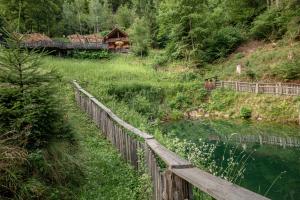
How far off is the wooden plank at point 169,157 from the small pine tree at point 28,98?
185cm

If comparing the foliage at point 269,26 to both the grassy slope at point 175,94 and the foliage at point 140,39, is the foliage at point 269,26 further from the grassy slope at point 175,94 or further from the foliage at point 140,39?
the foliage at point 140,39

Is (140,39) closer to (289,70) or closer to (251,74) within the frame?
(251,74)

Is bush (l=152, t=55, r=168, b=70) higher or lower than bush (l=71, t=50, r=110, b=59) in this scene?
lower

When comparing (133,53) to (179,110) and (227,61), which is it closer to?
(227,61)

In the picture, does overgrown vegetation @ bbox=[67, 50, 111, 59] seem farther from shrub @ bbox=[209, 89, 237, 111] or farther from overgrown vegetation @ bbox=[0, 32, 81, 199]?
overgrown vegetation @ bbox=[0, 32, 81, 199]

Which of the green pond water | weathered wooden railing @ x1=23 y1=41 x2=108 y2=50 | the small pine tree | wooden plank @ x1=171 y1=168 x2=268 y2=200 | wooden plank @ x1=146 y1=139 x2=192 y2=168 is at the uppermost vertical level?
weathered wooden railing @ x1=23 y1=41 x2=108 y2=50

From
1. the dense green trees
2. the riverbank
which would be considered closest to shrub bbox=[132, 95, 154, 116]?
the riverbank

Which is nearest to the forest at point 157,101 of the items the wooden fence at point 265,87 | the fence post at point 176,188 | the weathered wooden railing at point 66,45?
the wooden fence at point 265,87

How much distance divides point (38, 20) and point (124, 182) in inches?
1954

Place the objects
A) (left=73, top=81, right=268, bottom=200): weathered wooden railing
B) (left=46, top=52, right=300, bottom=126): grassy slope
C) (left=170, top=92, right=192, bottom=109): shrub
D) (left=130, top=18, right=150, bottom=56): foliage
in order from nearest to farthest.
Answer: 1. (left=73, top=81, right=268, bottom=200): weathered wooden railing
2. (left=46, top=52, right=300, bottom=126): grassy slope
3. (left=170, top=92, right=192, bottom=109): shrub
4. (left=130, top=18, right=150, bottom=56): foliage

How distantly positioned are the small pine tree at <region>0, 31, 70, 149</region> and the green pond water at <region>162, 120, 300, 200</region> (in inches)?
161

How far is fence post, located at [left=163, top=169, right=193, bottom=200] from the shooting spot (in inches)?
143

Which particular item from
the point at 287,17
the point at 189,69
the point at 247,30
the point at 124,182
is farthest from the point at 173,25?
the point at 124,182

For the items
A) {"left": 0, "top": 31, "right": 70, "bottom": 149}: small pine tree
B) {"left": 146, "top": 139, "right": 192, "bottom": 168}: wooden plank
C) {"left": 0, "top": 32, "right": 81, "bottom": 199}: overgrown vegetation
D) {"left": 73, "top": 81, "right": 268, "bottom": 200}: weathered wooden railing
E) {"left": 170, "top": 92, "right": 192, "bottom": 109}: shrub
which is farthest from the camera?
{"left": 170, "top": 92, "right": 192, "bottom": 109}: shrub
